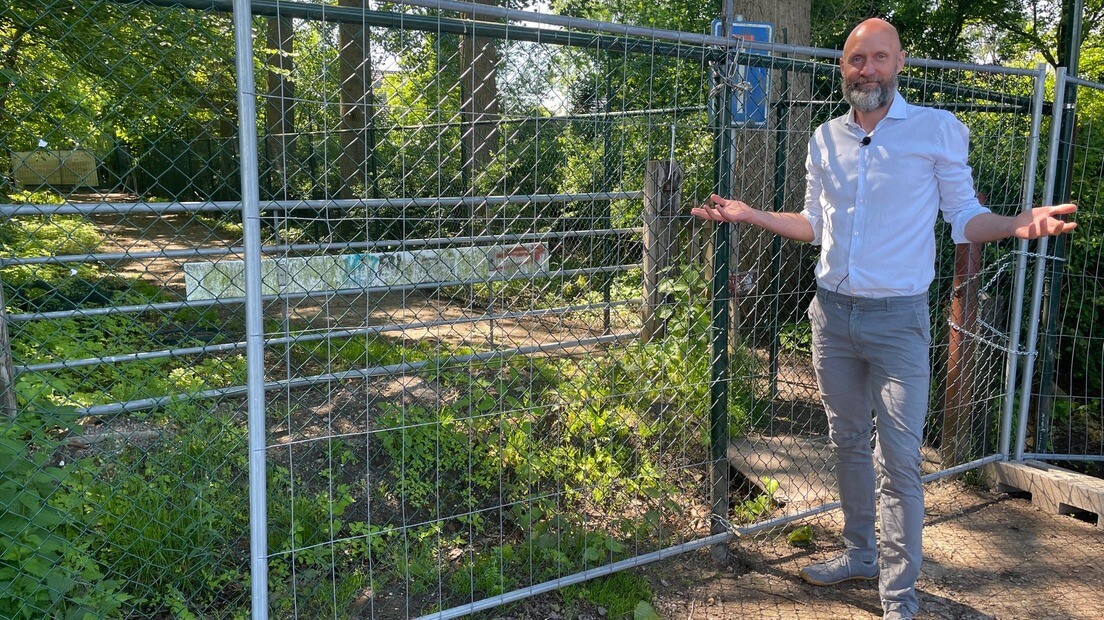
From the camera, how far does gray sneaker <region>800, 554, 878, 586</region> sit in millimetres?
3613

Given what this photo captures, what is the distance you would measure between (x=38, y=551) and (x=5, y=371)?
49.2 inches

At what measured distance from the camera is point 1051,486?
4.50 meters

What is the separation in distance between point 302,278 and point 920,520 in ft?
10.8

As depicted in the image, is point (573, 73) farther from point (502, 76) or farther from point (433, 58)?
point (433, 58)

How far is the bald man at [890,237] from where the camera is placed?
309cm

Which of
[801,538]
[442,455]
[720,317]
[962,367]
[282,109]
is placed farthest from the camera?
[962,367]

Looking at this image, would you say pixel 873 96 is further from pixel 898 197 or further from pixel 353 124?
pixel 353 124

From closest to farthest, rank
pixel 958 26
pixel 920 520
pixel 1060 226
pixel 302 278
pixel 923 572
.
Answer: pixel 1060 226 < pixel 920 520 < pixel 923 572 < pixel 302 278 < pixel 958 26

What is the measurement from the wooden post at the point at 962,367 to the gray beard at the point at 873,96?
1721 mm

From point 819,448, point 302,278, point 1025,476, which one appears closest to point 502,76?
point 302,278

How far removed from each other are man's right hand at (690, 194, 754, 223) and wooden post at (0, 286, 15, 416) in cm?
299

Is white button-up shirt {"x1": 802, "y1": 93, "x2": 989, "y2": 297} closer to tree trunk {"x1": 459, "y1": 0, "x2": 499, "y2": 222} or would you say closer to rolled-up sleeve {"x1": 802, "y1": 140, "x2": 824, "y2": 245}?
rolled-up sleeve {"x1": 802, "y1": 140, "x2": 824, "y2": 245}

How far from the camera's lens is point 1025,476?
4602mm

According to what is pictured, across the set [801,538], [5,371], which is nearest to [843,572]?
[801,538]
